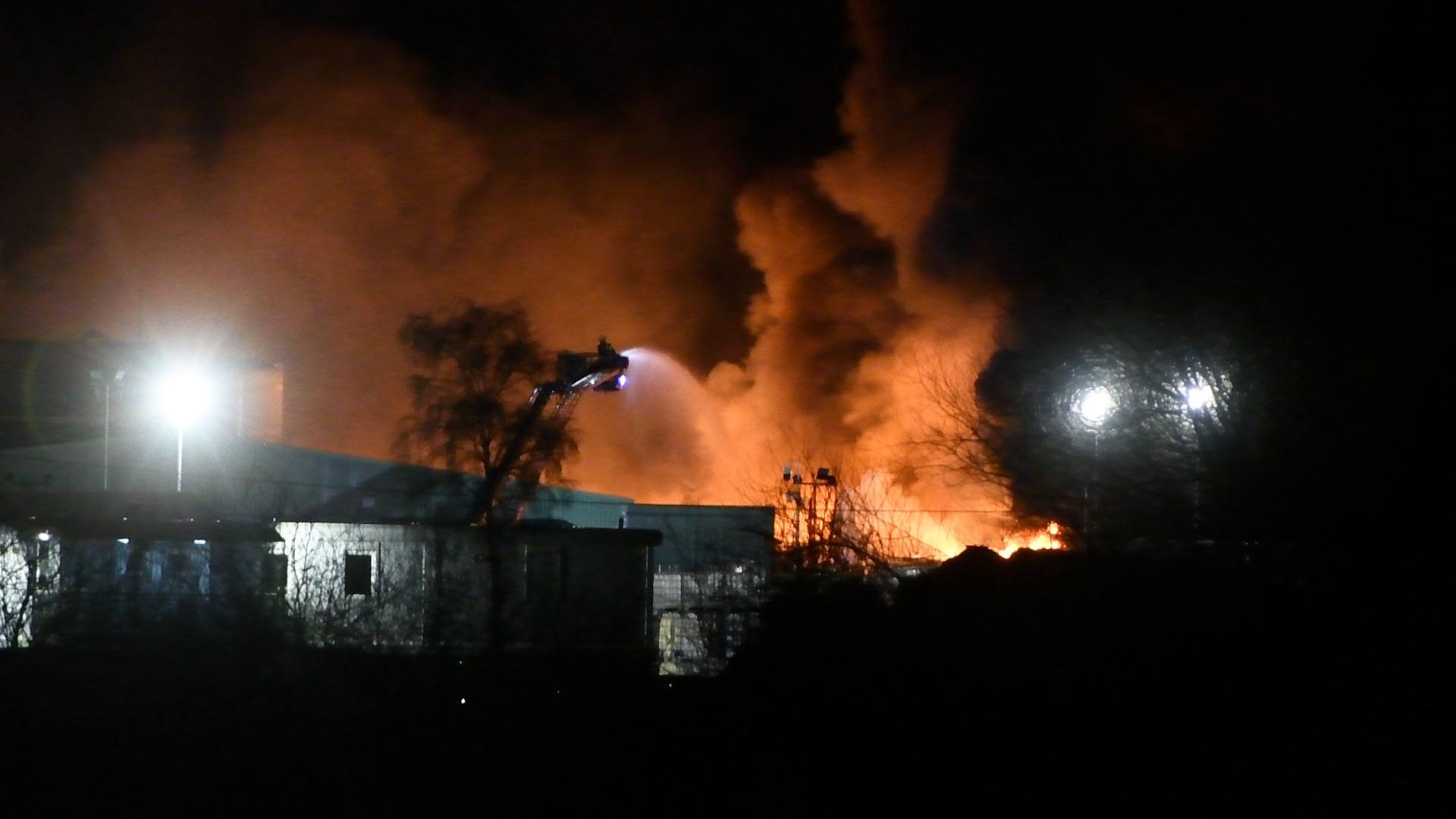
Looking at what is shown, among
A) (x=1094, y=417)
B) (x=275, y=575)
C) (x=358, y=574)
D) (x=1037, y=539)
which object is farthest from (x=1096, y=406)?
(x=358, y=574)

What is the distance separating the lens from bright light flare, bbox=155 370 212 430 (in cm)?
3109

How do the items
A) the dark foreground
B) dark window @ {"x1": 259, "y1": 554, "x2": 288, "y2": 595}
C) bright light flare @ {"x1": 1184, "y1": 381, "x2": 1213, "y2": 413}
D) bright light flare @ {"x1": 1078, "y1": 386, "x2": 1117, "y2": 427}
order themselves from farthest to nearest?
1. dark window @ {"x1": 259, "y1": 554, "x2": 288, "y2": 595}
2. bright light flare @ {"x1": 1078, "y1": 386, "x2": 1117, "y2": 427}
3. bright light flare @ {"x1": 1184, "y1": 381, "x2": 1213, "y2": 413}
4. the dark foreground

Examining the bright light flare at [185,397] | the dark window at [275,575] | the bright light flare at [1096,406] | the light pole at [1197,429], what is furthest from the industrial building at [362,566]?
the light pole at [1197,429]

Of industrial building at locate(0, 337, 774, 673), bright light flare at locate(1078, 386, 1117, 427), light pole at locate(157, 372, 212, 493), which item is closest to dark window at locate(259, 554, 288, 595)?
industrial building at locate(0, 337, 774, 673)

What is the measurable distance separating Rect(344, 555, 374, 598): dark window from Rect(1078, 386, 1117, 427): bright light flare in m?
10.1

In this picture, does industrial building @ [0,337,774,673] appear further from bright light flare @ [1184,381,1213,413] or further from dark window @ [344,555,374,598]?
bright light flare @ [1184,381,1213,413]

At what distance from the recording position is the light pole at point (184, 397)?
30.9 metres

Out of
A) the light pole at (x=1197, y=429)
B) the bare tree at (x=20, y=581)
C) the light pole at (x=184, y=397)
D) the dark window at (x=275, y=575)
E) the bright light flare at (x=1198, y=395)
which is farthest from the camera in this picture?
the light pole at (x=184, y=397)

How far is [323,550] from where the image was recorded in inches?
796

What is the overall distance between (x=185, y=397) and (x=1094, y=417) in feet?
83.9

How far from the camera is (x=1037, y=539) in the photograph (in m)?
12.9

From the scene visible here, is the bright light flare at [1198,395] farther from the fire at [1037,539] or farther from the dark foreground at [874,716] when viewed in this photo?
the fire at [1037,539]

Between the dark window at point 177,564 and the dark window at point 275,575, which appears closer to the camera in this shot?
the dark window at point 275,575

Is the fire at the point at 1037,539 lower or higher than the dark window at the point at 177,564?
higher
